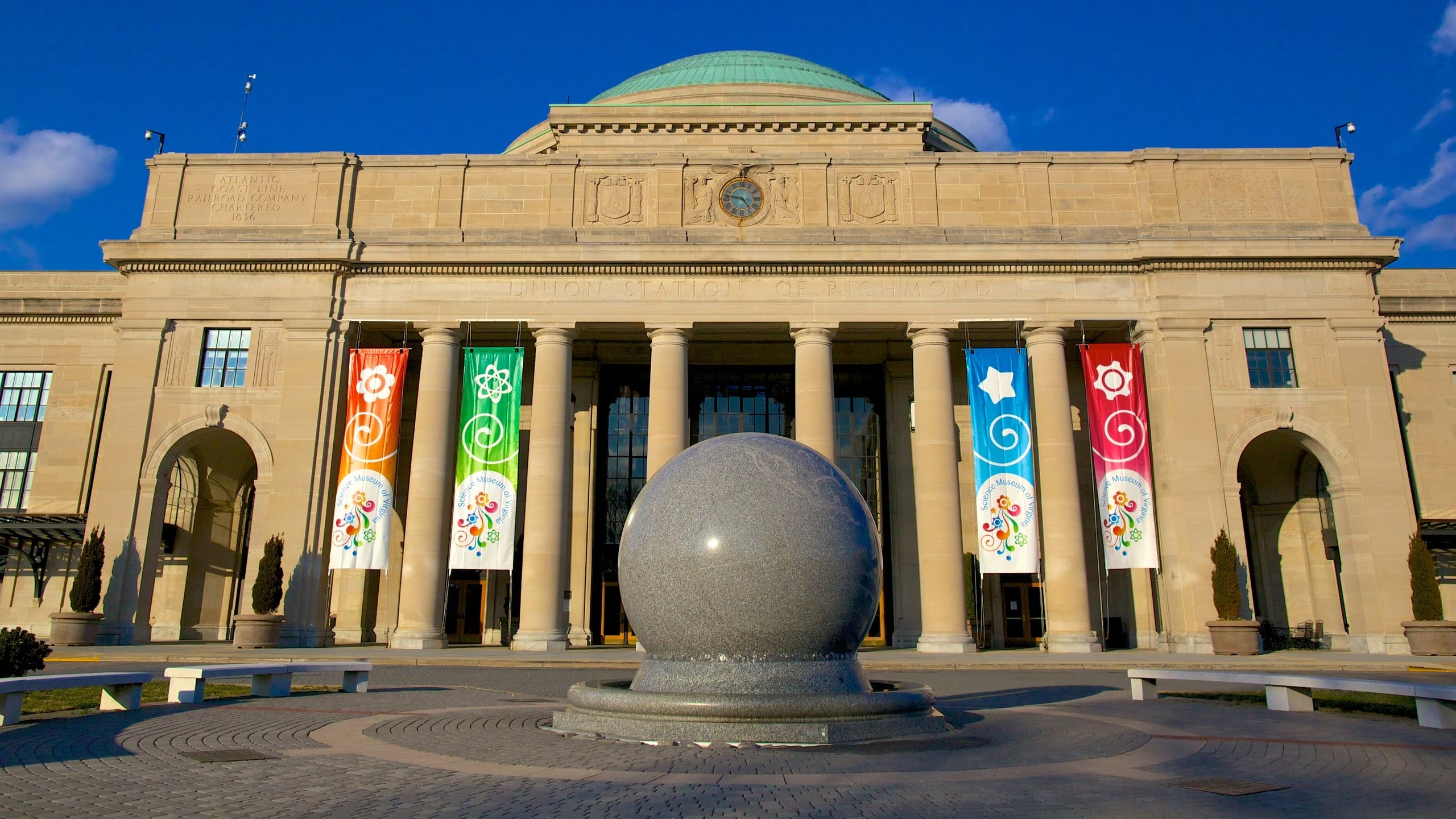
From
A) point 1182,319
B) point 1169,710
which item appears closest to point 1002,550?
point 1182,319

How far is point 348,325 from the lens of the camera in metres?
32.8

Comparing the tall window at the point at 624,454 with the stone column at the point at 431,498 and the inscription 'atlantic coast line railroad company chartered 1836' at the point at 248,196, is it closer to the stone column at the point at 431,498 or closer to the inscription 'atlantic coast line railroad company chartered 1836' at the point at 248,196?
the stone column at the point at 431,498

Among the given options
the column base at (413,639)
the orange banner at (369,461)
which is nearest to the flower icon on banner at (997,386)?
the orange banner at (369,461)

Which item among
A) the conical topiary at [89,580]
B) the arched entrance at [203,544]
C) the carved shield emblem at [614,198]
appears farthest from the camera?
the arched entrance at [203,544]

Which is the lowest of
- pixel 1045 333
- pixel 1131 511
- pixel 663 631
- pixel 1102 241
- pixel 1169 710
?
pixel 1169 710

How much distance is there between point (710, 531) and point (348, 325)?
85.6 ft

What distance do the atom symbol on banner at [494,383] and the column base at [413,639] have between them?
7831mm

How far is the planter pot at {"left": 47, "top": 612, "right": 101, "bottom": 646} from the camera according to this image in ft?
93.0

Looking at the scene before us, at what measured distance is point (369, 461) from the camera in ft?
103

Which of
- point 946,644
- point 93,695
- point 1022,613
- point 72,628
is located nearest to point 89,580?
point 72,628

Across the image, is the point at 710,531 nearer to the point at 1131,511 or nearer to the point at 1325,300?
the point at 1131,511

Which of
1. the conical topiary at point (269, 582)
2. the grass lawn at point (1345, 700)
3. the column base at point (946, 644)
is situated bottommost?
the grass lawn at point (1345, 700)

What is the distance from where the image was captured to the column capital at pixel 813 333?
32.5 metres

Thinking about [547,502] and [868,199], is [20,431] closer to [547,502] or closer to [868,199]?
[547,502]
